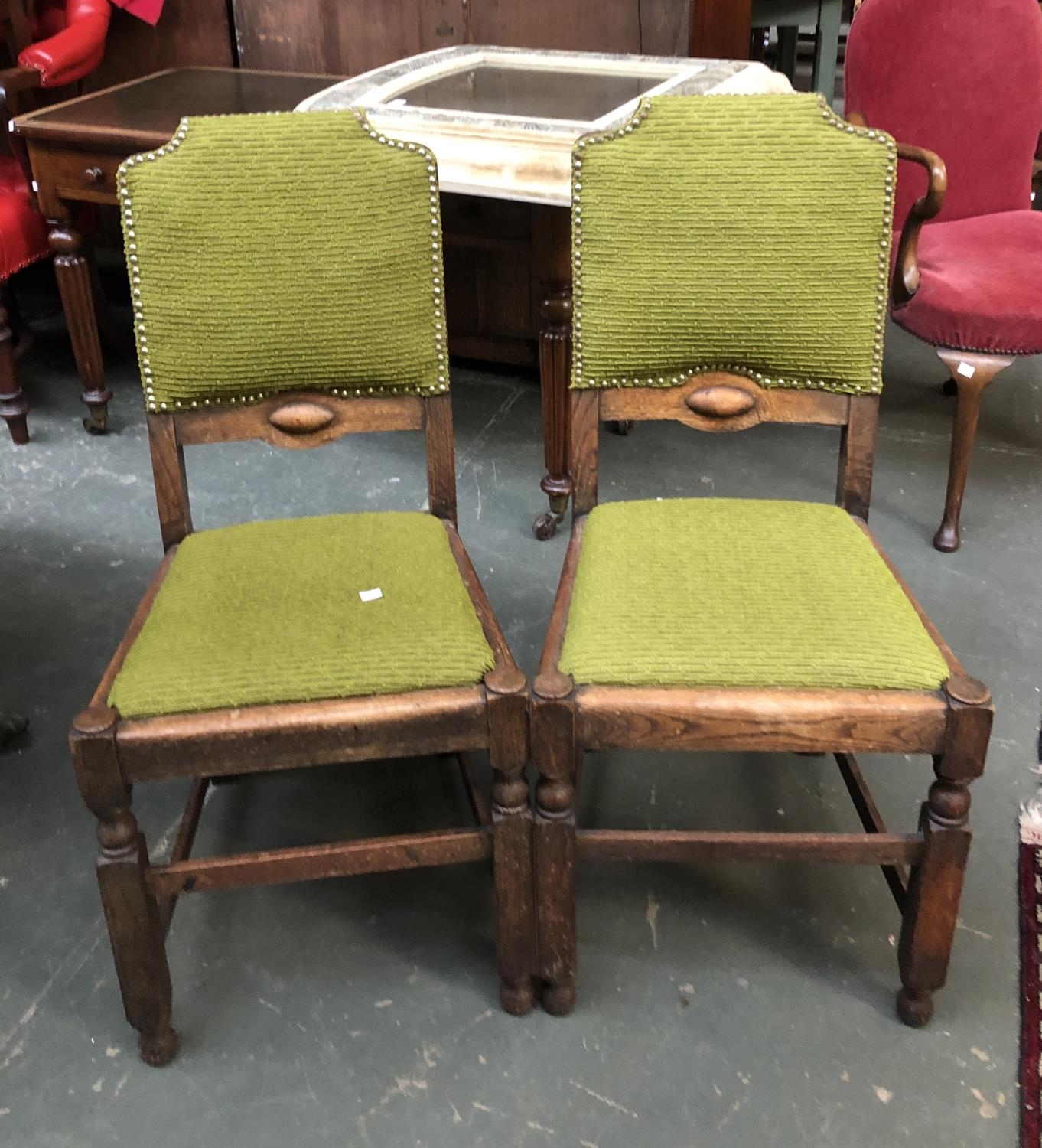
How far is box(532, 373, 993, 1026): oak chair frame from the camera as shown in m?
1.24

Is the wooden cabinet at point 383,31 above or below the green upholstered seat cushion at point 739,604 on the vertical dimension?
above

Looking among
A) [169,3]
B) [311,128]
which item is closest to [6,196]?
[169,3]

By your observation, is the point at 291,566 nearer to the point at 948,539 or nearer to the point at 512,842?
the point at 512,842

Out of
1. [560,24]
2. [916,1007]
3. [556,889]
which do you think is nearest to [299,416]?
[556,889]

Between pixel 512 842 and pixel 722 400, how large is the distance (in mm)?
657

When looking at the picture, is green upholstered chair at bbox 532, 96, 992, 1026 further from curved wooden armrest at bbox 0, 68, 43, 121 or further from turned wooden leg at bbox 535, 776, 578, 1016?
curved wooden armrest at bbox 0, 68, 43, 121

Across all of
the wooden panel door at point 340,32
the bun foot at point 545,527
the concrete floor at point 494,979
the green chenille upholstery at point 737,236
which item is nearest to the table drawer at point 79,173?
the wooden panel door at point 340,32

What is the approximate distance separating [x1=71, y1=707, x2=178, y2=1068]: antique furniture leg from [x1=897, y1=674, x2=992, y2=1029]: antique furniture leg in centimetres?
89

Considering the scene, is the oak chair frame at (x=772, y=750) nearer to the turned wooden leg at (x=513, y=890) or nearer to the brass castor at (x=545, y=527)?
the turned wooden leg at (x=513, y=890)

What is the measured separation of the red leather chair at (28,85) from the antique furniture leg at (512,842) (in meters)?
2.01

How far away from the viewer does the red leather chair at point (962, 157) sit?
2215 millimetres

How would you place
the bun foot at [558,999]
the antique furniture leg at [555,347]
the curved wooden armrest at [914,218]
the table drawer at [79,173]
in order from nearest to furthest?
the bun foot at [558,999] < the curved wooden armrest at [914,218] < the antique furniture leg at [555,347] < the table drawer at [79,173]

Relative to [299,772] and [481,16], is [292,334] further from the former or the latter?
[481,16]

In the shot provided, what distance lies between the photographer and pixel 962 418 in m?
2.30
